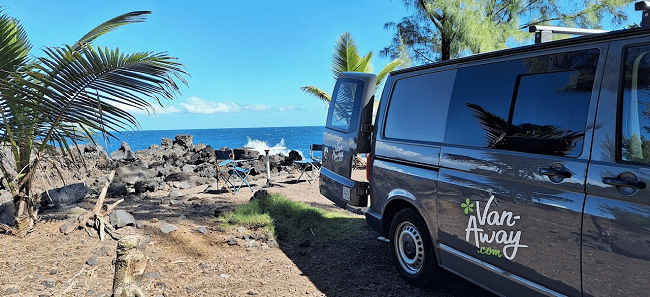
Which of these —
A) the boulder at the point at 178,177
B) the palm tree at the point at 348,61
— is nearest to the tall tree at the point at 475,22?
the palm tree at the point at 348,61

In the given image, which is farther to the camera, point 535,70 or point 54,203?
point 54,203

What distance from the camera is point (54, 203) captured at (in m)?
8.72

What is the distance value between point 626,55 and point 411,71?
217cm

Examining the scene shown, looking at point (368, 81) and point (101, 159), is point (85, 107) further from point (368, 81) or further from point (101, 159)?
point (101, 159)

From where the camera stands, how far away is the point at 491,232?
331cm

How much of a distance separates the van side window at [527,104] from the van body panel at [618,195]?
0.51 feet

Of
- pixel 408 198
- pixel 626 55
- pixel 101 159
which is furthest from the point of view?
pixel 101 159

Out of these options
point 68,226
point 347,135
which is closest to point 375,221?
point 347,135

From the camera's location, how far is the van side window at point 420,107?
4.01 metres

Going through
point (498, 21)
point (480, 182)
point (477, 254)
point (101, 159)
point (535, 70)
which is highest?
point (498, 21)

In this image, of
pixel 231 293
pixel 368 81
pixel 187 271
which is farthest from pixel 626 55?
pixel 187 271

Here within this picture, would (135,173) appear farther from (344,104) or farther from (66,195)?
(344,104)

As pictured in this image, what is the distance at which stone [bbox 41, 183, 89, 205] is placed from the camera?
8.85 m

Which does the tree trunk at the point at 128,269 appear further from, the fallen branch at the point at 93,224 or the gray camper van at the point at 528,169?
the fallen branch at the point at 93,224
